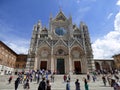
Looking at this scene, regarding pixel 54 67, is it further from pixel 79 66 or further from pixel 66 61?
pixel 79 66

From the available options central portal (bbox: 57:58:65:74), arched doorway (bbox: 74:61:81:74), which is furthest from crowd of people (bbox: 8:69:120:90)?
arched doorway (bbox: 74:61:81:74)

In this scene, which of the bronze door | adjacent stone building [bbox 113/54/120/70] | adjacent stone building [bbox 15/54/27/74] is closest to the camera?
the bronze door

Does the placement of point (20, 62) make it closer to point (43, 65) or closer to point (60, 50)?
point (43, 65)

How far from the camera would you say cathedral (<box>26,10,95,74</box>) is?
78.3ft

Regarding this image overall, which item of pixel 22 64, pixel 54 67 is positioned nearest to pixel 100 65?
pixel 54 67

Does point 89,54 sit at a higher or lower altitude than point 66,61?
higher

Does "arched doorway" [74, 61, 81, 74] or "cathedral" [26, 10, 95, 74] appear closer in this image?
"cathedral" [26, 10, 95, 74]

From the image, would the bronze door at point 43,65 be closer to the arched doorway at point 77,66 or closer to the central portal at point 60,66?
the central portal at point 60,66

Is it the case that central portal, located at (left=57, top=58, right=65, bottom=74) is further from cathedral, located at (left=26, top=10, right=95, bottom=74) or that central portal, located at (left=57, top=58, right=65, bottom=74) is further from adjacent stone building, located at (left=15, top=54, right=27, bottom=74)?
adjacent stone building, located at (left=15, top=54, right=27, bottom=74)

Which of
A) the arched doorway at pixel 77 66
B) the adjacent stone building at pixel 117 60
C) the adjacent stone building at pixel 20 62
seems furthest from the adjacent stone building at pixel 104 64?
the adjacent stone building at pixel 20 62

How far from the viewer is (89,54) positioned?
2488 centimetres

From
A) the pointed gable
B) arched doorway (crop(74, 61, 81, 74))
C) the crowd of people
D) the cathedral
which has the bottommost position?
the crowd of people

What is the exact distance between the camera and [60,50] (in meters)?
26.0

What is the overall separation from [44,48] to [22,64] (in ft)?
57.1
